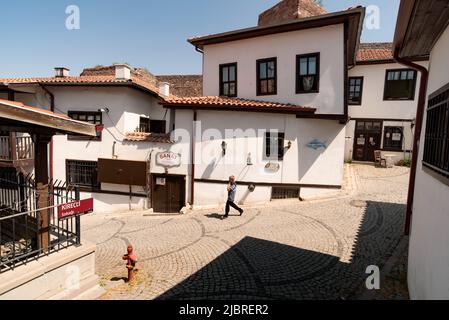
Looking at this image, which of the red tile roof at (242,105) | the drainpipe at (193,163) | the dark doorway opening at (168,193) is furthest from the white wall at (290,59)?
the dark doorway opening at (168,193)

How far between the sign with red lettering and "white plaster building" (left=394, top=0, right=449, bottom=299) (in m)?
5.86

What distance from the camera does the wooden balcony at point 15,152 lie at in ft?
41.6

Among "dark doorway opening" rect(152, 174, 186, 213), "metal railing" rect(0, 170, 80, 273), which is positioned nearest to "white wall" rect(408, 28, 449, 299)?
"metal railing" rect(0, 170, 80, 273)

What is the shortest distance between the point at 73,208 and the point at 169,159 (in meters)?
7.89

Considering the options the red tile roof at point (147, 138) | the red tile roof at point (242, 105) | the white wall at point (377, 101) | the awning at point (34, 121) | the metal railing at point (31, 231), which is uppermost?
the white wall at point (377, 101)

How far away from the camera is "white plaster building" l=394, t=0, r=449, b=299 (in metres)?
3.51

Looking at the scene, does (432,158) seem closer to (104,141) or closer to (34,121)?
(34,121)

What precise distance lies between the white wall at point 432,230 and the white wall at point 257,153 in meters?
6.74

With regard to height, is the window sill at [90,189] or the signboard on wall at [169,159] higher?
the signboard on wall at [169,159]

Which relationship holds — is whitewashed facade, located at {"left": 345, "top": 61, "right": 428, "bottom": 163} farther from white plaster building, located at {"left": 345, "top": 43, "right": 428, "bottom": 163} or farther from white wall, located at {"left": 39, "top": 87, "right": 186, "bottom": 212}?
white wall, located at {"left": 39, "top": 87, "right": 186, "bottom": 212}

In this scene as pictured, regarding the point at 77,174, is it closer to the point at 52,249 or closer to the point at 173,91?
the point at 52,249

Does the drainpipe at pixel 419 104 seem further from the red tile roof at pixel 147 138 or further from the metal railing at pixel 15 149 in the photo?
the metal railing at pixel 15 149
